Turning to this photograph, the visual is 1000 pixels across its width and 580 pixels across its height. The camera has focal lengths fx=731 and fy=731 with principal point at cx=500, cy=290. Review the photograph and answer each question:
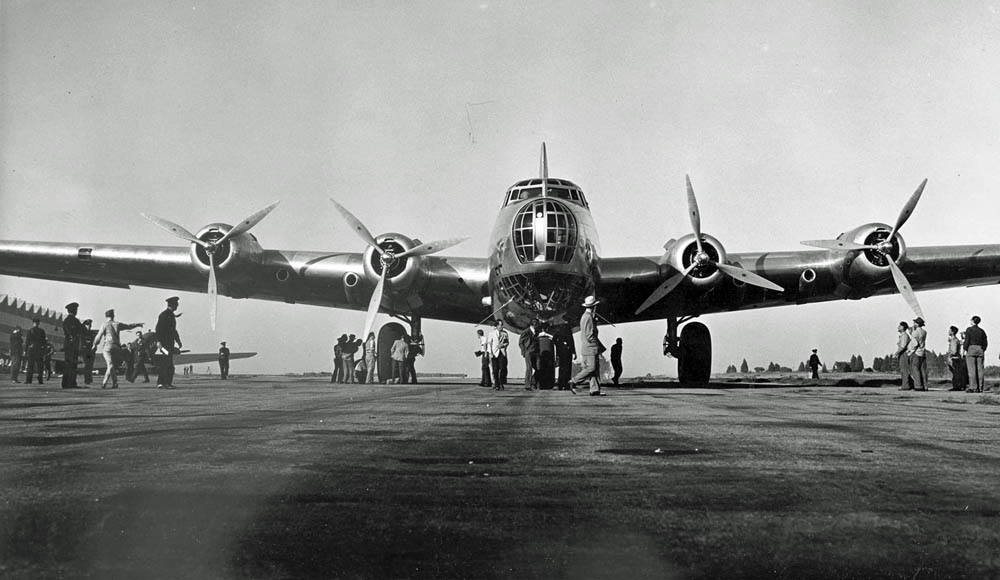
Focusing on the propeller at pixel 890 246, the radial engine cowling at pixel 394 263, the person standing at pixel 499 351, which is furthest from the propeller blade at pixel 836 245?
the radial engine cowling at pixel 394 263

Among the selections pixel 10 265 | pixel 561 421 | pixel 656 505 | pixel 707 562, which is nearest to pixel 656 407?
pixel 561 421

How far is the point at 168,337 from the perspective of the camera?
16484 millimetres

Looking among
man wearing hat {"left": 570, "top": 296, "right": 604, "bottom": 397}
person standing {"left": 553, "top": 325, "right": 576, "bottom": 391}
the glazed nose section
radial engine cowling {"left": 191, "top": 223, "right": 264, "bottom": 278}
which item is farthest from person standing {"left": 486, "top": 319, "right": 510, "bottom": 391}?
radial engine cowling {"left": 191, "top": 223, "right": 264, "bottom": 278}

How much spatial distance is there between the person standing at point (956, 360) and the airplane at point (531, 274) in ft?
5.39

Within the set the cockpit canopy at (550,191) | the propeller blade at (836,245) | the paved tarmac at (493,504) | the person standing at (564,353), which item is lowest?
the paved tarmac at (493,504)

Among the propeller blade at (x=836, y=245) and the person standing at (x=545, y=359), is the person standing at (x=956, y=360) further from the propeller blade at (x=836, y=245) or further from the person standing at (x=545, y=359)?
the person standing at (x=545, y=359)

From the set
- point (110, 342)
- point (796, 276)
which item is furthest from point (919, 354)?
point (110, 342)

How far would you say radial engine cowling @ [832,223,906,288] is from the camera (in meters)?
19.4

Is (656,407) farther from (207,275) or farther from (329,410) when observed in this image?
(207,275)

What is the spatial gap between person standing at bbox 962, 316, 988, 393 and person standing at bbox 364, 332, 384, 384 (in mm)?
16682

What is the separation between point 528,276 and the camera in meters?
17.5

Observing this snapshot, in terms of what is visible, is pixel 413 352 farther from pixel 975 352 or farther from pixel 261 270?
pixel 975 352

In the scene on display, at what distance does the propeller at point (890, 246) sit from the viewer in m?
19.0

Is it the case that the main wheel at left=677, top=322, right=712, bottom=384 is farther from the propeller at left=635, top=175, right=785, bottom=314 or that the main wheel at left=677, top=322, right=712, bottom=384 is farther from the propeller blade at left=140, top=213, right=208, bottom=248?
the propeller blade at left=140, top=213, right=208, bottom=248
